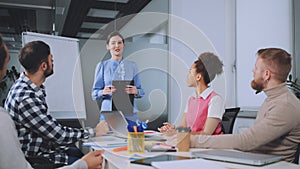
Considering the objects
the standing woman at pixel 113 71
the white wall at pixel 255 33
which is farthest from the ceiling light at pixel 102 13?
the white wall at pixel 255 33

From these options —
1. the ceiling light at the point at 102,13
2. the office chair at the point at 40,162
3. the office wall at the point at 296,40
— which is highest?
the ceiling light at the point at 102,13

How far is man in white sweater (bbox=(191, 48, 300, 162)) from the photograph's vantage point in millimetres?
1393

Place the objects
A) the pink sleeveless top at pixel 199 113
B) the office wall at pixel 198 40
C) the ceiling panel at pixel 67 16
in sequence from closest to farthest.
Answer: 1. the pink sleeveless top at pixel 199 113
2. the office wall at pixel 198 40
3. the ceiling panel at pixel 67 16

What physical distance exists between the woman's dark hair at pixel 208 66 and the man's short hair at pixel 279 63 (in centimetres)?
70

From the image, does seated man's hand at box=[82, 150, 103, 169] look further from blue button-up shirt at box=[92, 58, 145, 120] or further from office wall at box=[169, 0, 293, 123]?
office wall at box=[169, 0, 293, 123]

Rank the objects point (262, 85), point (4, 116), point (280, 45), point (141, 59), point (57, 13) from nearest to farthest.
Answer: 1. point (4, 116)
2. point (262, 85)
3. point (280, 45)
4. point (141, 59)
5. point (57, 13)

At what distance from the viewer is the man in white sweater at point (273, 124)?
4.57 feet

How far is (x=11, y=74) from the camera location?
4.52 meters

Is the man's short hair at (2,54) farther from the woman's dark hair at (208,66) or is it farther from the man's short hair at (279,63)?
Answer: the woman's dark hair at (208,66)

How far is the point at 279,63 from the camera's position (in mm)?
1558

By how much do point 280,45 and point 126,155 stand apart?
7.26 feet

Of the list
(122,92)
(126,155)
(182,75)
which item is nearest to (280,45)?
(182,75)

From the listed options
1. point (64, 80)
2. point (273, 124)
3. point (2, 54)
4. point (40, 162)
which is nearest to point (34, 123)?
point (40, 162)

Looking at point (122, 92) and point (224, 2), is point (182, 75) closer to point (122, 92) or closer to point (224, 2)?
point (224, 2)
